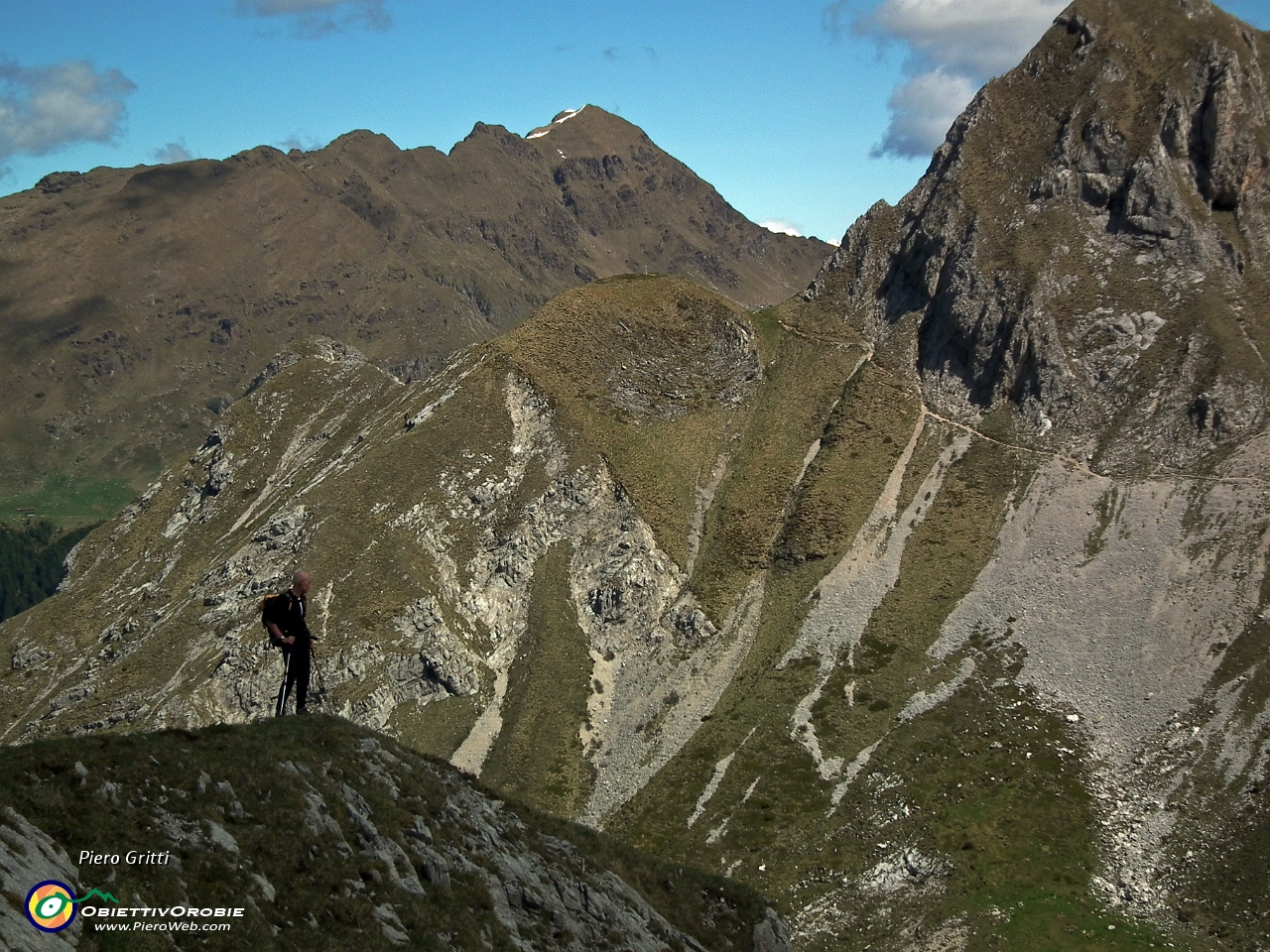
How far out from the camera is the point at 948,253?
14450cm

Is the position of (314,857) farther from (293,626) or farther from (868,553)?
(868,553)

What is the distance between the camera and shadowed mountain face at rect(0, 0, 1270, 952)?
79000 millimetres

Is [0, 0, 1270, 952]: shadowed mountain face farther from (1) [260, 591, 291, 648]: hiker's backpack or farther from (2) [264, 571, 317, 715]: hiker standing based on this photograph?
(1) [260, 591, 291, 648]: hiker's backpack

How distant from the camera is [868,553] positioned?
11419 cm

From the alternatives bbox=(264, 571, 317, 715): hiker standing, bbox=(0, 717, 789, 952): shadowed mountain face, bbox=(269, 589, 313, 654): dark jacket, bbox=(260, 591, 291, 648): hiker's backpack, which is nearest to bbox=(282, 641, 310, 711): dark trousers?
bbox=(264, 571, 317, 715): hiker standing

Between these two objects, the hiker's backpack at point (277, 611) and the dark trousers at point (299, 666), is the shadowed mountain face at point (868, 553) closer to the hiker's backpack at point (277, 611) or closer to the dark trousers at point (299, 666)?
the dark trousers at point (299, 666)

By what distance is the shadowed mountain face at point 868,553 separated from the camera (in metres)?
79.0

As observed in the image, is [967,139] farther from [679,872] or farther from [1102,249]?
[679,872]

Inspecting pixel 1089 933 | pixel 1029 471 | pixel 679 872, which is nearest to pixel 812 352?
pixel 1029 471

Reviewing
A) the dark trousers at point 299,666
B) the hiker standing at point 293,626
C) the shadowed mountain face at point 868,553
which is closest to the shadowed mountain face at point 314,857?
the dark trousers at point 299,666

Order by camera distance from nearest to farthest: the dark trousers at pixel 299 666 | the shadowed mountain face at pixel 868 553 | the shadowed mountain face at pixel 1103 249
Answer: the dark trousers at pixel 299 666 → the shadowed mountain face at pixel 868 553 → the shadowed mountain face at pixel 1103 249

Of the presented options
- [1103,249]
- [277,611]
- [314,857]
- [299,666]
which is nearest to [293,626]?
[277,611]

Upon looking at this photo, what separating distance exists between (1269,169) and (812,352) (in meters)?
68.4

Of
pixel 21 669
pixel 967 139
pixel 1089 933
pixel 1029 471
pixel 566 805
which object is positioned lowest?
pixel 21 669
